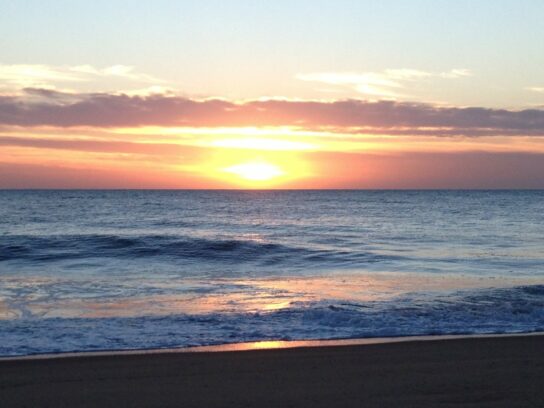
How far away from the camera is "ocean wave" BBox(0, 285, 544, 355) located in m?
10.1

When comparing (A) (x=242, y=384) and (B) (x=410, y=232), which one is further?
(B) (x=410, y=232)

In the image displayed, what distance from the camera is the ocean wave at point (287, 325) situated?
10.1 metres

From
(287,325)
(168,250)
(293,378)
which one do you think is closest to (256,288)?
(287,325)

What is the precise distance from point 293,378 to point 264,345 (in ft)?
7.39

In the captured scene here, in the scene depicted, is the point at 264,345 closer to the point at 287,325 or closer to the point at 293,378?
the point at 287,325

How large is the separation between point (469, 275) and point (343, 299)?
5.95m

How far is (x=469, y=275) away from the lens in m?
18.6

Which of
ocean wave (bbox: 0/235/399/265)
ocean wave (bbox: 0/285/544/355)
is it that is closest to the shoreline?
ocean wave (bbox: 0/285/544/355)

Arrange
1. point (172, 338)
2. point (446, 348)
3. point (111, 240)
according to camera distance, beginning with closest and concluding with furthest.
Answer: point (446, 348), point (172, 338), point (111, 240)

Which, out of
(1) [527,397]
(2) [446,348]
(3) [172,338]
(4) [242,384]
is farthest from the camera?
(3) [172,338]

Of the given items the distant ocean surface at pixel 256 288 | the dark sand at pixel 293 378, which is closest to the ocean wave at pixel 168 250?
the distant ocean surface at pixel 256 288

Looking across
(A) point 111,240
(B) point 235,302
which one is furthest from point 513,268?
(A) point 111,240

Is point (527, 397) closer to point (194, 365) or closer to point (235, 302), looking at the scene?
point (194, 365)

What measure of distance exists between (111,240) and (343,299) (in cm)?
1921
